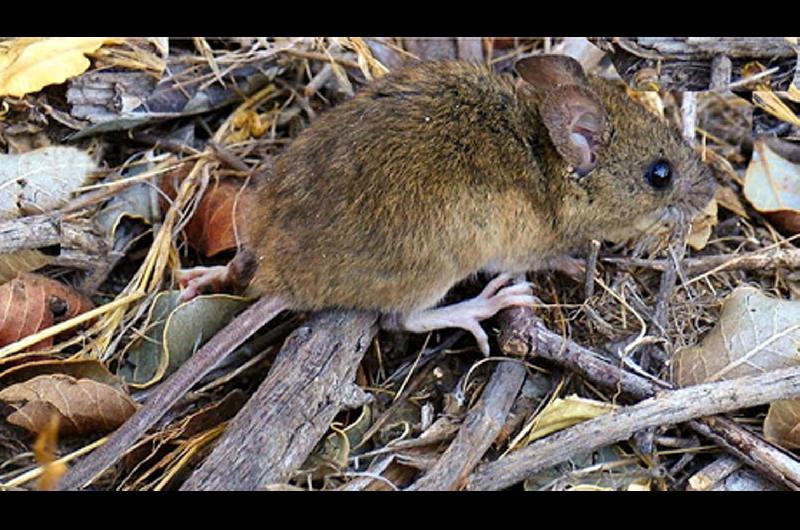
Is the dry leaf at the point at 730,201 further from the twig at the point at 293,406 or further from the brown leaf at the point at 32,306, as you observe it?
the brown leaf at the point at 32,306

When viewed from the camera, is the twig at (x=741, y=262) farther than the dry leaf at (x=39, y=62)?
No

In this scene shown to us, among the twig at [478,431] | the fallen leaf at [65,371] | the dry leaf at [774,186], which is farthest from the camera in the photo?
the dry leaf at [774,186]

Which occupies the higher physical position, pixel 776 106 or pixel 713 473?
pixel 776 106

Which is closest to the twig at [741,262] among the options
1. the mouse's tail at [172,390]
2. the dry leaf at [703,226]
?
the dry leaf at [703,226]

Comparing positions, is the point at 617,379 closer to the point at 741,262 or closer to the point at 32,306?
the point at 741,262

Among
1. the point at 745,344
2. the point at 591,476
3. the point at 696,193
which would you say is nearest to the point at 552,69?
the point at 696,193

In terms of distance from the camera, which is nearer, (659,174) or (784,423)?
(784,423)

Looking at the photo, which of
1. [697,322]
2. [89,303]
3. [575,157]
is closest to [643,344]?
[697,322]
